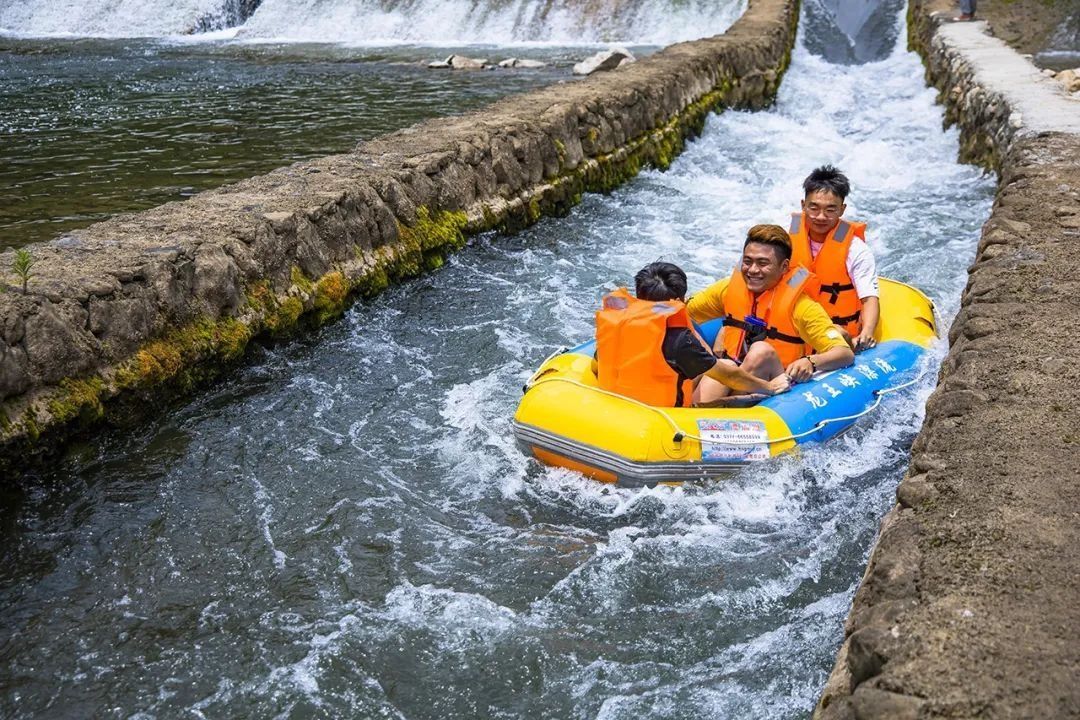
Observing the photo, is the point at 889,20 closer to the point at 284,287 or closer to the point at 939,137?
the point at 939,137

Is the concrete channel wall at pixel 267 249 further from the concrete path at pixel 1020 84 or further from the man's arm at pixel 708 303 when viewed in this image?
the concrete path at pixel 1020 84

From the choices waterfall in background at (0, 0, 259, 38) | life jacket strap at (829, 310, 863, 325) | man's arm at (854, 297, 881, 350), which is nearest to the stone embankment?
man's arm at (854, 297, 881, 350)

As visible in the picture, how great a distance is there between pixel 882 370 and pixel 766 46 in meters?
13.6

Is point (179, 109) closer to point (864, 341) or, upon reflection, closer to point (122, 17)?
point (864, 341)

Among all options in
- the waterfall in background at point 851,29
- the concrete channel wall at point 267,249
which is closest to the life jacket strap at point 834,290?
the concrete channel wall at point 267,249

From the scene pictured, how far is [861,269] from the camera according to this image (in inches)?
240

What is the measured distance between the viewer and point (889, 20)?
1034 inches

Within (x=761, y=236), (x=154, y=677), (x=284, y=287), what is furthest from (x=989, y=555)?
(x=284, y=287)

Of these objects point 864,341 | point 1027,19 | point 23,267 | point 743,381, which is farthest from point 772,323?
point 1027,19

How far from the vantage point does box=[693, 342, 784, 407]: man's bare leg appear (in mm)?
5477

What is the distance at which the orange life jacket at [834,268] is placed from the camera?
20.2ft

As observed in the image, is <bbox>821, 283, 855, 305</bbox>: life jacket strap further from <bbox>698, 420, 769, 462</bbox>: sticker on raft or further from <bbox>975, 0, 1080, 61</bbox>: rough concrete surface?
<bbox>975, 0, 1080, 61</bbox>: rough concrete surface

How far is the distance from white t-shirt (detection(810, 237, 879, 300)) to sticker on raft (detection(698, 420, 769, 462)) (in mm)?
1462

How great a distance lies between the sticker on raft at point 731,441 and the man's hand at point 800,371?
1.80 ft
